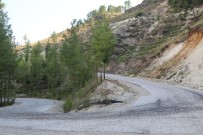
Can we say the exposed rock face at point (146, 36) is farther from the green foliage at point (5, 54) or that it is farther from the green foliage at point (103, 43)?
the green foliage at point (5, 54)

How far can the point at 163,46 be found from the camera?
72.2 metres

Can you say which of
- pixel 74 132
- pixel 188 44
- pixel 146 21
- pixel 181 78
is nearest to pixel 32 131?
pixel 74 132

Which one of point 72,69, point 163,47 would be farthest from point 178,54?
point 72,69

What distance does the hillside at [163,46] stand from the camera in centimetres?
5283

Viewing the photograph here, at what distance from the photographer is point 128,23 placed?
118m

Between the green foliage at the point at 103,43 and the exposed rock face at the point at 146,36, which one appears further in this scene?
the exposed rock face at the point at 146,36

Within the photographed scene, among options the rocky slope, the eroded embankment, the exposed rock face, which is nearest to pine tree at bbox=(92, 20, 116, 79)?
the rocky slope

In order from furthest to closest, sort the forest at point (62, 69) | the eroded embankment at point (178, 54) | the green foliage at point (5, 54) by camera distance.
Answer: the eroded embankment at point (178, 54) → the forest at point (62, 69) → the green foliage at point (5, 54)

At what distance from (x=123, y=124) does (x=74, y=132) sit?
2.61m

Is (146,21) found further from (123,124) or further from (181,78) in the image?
(123,124)

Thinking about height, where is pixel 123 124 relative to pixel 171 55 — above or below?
below

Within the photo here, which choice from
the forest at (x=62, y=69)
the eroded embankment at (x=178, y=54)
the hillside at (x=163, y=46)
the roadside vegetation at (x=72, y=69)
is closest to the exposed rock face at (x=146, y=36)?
the hillside at (x=163, y=46)

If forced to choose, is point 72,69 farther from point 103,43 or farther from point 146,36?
point 146,36

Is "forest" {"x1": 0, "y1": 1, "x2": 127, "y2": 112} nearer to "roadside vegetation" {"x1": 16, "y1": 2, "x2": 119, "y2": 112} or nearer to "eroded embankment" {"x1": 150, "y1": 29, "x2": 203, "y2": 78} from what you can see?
"roadside vegetation" {"x1": 16, "y1": 2, "x2": 119, "y2": 112}
